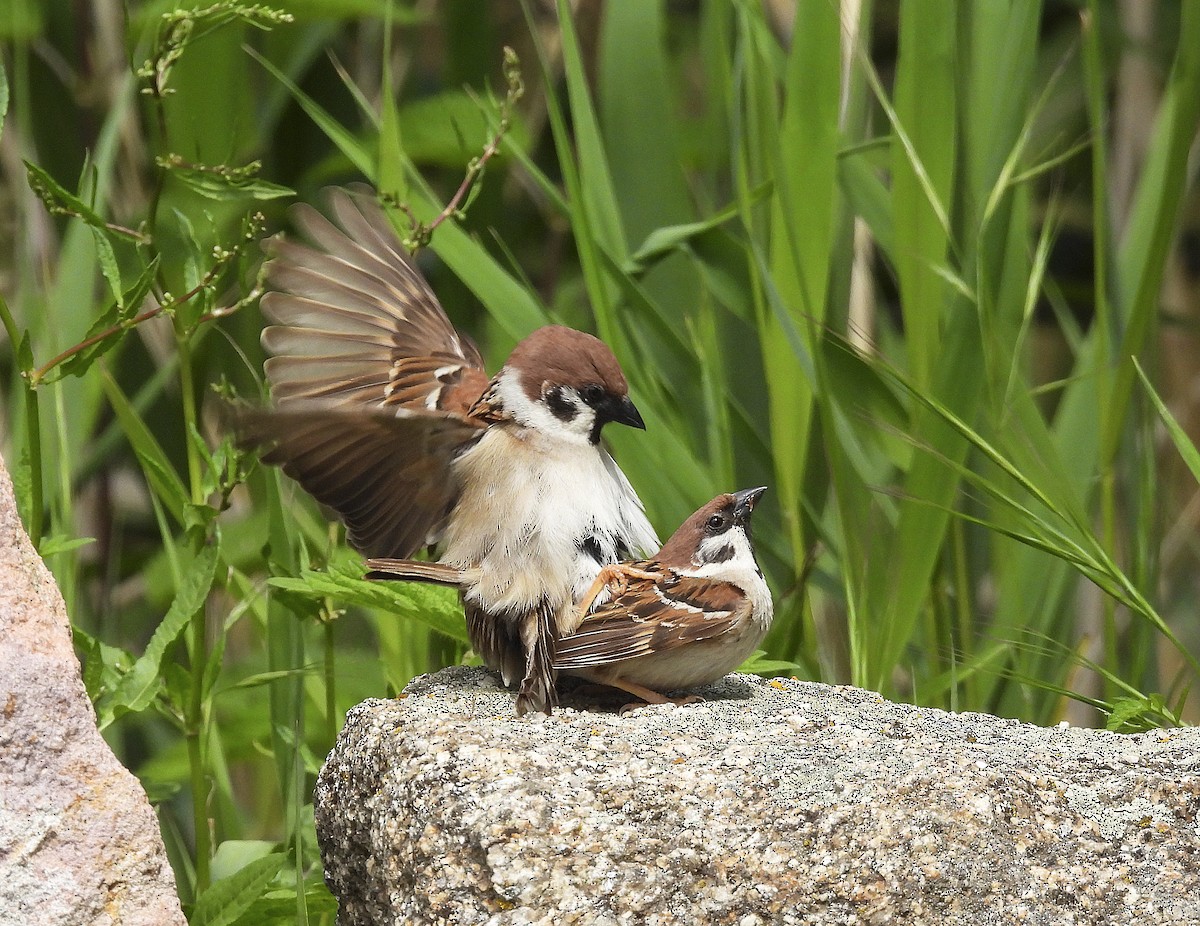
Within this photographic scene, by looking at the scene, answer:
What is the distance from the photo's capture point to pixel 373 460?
2625 mm

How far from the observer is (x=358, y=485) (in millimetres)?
2639

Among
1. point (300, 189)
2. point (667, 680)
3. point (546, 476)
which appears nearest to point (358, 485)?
point (546, 476)

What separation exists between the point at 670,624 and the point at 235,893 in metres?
0.78

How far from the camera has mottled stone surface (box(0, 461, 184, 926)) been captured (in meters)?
2.05

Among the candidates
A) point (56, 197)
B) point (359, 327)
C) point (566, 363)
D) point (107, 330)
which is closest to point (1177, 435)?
point (566, 363)

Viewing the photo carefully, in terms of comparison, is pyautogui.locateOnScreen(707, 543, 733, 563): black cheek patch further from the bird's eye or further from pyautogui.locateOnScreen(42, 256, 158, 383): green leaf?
pyautogui.locateOnScreen(42, 256, 158, 383): green leaf

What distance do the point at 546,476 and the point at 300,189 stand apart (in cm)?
283

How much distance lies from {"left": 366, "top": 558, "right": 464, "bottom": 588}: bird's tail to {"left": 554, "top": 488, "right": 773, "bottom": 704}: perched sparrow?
0.70 feet

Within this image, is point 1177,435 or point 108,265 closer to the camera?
point 108,265

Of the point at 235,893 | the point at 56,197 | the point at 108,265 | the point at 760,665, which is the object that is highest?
the point at 56,197

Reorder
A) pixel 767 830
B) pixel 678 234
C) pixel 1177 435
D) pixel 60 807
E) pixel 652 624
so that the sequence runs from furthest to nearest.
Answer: pixel 678 234 → pixel 1177 435 → pixel 652 624 → pixel 60 807 → pixel 767 830

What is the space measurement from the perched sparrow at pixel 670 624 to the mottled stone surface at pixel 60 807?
684 mm

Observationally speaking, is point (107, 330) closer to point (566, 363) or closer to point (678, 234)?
point (566, 363)

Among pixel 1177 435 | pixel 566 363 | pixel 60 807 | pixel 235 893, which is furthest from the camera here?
pixel 566 363
